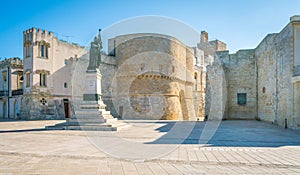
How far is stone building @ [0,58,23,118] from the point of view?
23.4 m

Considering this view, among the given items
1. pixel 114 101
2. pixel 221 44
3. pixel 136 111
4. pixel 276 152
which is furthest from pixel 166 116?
pixel 221 44

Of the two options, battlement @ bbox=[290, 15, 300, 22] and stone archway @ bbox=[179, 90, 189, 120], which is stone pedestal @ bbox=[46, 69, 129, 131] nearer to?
battlement @ bbox=[290, 15, 300, 22]

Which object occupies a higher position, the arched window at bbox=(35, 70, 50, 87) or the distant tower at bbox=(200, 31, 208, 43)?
the distant tower at bbox=(200, 31, 208, 43)

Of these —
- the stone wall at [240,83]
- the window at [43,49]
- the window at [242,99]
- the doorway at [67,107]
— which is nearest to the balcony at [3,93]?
the window at [43,49]

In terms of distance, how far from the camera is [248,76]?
16719 mm

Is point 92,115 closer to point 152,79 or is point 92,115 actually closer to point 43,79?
point 43,79

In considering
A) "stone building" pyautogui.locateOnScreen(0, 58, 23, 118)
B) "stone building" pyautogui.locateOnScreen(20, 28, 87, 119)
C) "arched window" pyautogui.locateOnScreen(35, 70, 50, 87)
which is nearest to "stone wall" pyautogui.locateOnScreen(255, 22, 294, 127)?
"stone building" pyautogui.locateOnScreen(20, 28, 87, 119)

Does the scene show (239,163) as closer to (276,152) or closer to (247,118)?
(276,152)

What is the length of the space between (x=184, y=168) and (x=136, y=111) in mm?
18474

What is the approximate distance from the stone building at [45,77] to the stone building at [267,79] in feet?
46.8

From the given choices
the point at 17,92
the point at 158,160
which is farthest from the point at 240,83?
the point at 17,92

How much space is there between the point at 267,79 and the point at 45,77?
18.0 meters

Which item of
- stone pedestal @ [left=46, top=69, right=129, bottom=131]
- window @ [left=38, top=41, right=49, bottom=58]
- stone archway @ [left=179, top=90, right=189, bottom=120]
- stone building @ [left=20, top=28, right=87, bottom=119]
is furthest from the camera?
stone archway @ [left=179, top=90, right=189, bottom=120]

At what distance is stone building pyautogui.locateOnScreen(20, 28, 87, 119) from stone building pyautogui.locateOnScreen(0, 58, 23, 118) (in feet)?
10.4
